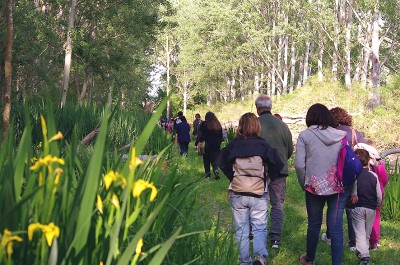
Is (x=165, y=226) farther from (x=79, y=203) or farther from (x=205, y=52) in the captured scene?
(x=205, y=52)

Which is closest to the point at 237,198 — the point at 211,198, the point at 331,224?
the point at 331,224

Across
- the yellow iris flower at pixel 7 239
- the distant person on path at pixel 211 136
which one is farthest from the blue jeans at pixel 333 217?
the distant person on path at pixel 211 136

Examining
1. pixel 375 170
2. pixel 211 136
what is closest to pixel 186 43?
pixel 211 136

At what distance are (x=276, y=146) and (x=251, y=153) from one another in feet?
4.39

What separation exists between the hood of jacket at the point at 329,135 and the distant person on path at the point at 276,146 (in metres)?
1.18

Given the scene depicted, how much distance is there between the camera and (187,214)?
3.48 meters

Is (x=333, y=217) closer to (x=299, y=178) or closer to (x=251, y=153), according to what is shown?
(x=299, y=178)

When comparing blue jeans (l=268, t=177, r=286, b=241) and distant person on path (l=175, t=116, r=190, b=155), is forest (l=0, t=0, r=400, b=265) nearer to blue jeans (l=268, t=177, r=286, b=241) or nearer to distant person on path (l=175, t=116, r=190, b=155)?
blue jeans (l=268, t=177, r=286, b=241)

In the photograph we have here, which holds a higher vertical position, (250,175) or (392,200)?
(250,175)

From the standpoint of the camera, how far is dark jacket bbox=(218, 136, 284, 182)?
502 centimetres

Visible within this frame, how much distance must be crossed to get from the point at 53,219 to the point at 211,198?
7.89 m

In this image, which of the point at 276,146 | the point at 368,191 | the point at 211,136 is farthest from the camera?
the point at 211,136

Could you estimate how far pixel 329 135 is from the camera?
5031 mm

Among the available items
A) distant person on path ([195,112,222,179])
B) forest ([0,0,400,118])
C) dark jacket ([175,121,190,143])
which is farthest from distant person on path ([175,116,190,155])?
distant person on path ([195,112,222,179])
